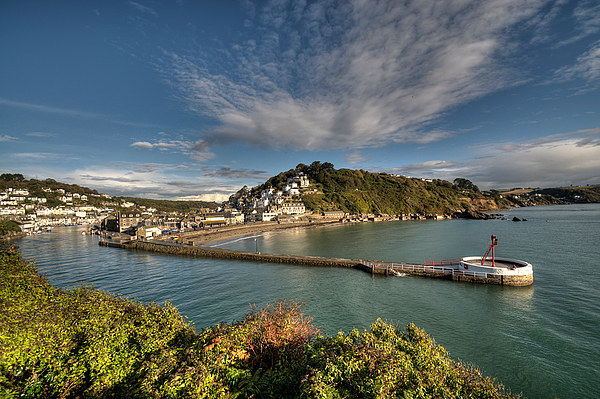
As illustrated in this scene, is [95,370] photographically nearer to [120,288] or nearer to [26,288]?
[26,288]

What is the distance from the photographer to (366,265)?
3278 centimetres

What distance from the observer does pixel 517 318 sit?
18766 millimetres

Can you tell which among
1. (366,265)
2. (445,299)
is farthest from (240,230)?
(445,299)

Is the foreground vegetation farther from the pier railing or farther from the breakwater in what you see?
the pier railing

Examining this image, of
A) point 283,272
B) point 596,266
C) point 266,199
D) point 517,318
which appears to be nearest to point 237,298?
point 283,272

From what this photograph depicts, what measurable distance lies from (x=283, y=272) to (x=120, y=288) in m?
20.2

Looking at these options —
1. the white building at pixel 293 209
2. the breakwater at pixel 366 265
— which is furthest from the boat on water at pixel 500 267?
the white building at pixel 293 209

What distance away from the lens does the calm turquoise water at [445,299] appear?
1392 cm

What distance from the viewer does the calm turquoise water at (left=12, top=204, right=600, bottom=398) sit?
13.9 metres

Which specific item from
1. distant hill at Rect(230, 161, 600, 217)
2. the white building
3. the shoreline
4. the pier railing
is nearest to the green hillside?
distant hill at Rect(230, 161, 600, 217)

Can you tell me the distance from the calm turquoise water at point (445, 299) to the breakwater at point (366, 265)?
104 centimetres

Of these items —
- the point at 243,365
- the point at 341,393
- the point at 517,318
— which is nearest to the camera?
the point at 341,393

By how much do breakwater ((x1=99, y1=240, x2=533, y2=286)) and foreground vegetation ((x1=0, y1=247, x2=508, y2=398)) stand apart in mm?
22009

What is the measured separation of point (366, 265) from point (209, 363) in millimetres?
28965
